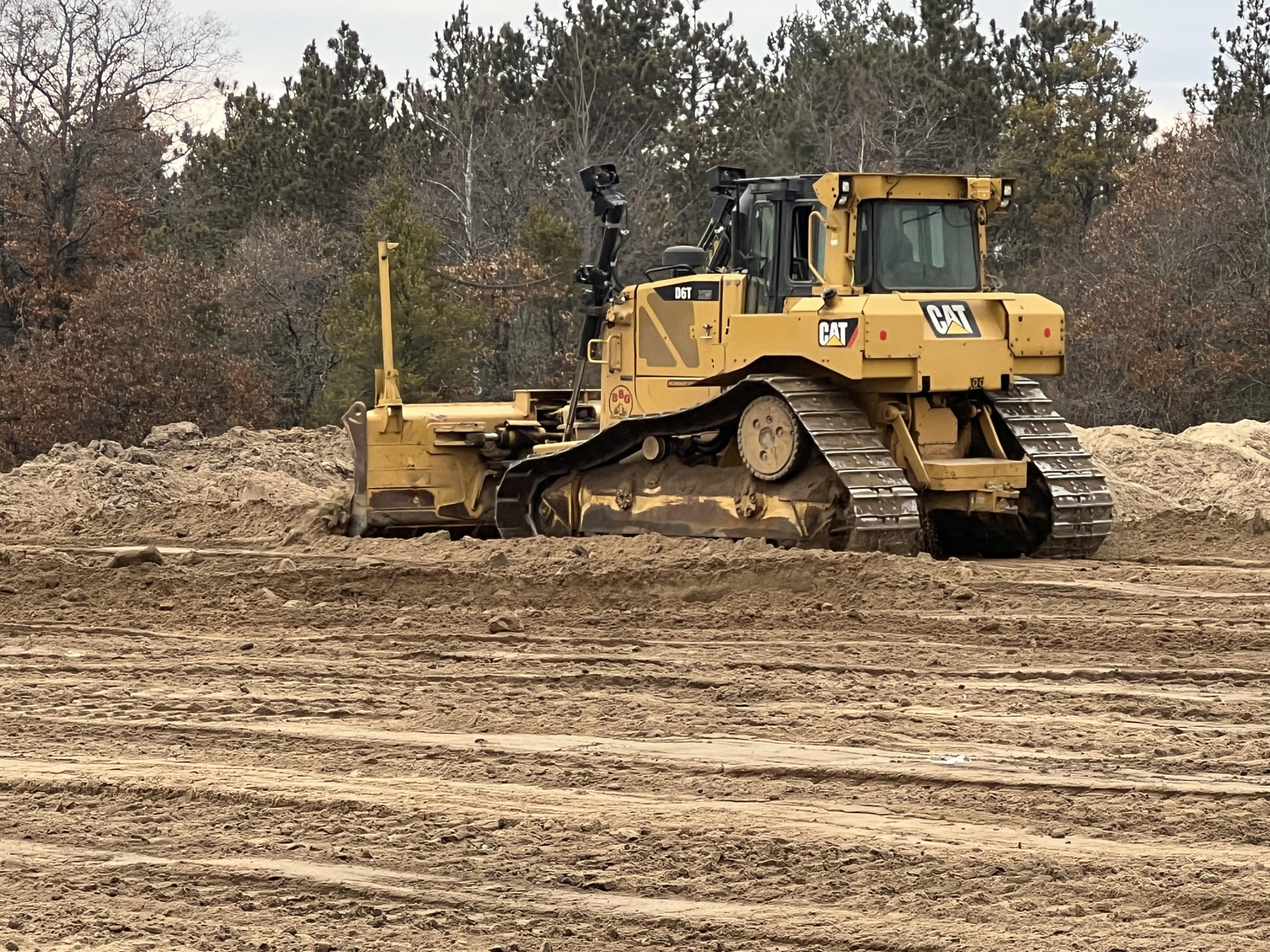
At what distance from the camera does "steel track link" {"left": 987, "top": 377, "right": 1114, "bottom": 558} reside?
12.9 metres

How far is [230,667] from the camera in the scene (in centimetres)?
920

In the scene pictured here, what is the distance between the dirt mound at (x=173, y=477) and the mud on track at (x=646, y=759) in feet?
17.8

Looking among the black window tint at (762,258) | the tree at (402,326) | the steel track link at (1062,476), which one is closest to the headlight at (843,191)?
the black window tint at (762,258)

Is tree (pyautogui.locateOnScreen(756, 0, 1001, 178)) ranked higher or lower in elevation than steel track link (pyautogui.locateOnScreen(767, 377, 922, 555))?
higher

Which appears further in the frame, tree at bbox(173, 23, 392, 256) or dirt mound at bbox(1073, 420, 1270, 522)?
tree at bbox(173, 23, 392, 256)

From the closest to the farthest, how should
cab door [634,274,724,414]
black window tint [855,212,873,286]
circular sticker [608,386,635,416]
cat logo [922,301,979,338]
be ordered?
cat logo [922,301,979,338] < black window tint [855,212,873,286] < cab door [634,274,724,414] < circular sticker [608,386,635,416]

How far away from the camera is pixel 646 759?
7070mm

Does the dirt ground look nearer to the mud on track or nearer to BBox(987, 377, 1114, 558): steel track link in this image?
the mud on track

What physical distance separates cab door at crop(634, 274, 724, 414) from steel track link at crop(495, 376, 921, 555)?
309 millimetres

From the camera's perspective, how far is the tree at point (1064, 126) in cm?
3931

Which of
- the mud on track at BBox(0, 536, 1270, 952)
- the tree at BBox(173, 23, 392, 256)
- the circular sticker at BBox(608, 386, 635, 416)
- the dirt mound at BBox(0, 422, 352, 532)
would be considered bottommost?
the mud on track at BBox(0, 536, 1270, 952)

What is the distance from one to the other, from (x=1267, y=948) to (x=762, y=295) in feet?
29.6

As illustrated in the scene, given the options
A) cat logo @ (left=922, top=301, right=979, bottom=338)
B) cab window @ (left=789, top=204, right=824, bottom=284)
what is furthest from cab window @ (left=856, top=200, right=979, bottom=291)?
cat logo @ (left=922, top=301, right=979, bottom=338)

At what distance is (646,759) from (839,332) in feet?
19.4
